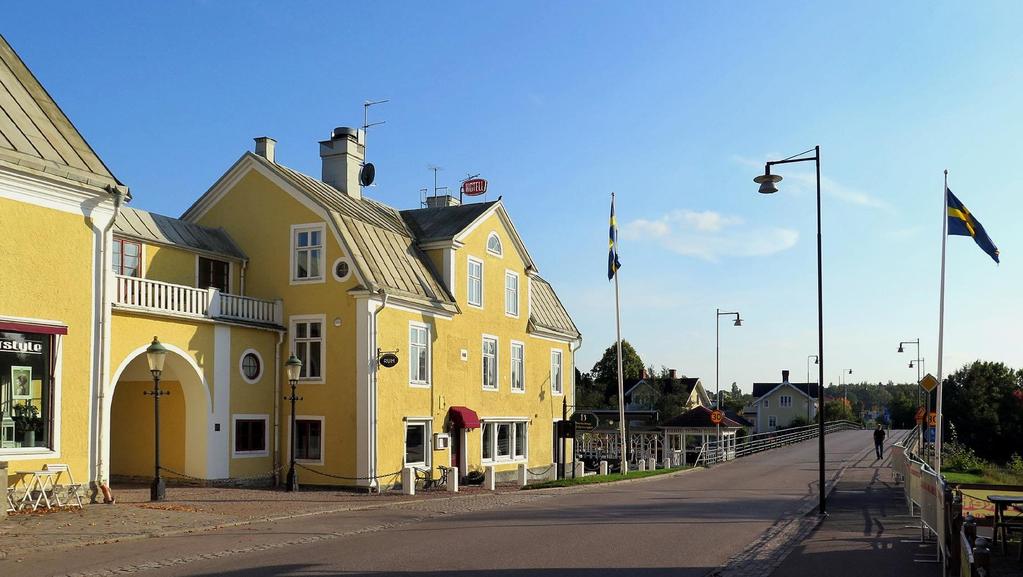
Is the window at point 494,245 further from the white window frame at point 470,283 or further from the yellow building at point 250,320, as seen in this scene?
the white window frame at point 470,283

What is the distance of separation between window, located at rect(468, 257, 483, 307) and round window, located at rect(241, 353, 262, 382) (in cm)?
864

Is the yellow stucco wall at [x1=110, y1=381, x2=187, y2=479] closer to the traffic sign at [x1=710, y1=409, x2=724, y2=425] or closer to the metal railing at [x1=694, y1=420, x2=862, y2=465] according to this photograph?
the metal railing at [x1=694, y1=420, x2=862, y2=465]

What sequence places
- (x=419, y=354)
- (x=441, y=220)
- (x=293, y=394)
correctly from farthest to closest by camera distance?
(x=441, y=220) → (x=419, y=354) → (x=293, y=394)

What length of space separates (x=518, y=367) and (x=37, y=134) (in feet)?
70.4

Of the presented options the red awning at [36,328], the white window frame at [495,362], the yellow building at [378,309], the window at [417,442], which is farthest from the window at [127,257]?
the white window frame at [495,362]

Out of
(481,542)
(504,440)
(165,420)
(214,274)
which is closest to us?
(481,542)

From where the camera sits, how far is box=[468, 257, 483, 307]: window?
3325cm

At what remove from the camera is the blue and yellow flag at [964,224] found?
23.1 metres

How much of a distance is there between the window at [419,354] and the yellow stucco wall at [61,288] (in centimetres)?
1140

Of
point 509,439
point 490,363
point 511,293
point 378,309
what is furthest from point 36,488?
point 511,293

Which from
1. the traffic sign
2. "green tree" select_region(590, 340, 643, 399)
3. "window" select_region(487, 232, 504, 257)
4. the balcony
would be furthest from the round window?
"green tree" select_region(590, 340, 643, 399)

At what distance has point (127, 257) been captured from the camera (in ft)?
81.6

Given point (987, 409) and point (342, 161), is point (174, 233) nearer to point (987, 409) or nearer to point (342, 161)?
point (342, 161)

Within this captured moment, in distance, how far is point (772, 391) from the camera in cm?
11362
